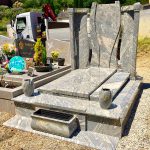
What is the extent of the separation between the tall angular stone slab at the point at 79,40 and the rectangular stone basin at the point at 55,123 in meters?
3.57

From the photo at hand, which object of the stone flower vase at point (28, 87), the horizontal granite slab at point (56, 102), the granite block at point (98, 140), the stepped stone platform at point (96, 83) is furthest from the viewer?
the stone flower vase at point (28, 87)

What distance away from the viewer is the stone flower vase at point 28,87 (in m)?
7.08

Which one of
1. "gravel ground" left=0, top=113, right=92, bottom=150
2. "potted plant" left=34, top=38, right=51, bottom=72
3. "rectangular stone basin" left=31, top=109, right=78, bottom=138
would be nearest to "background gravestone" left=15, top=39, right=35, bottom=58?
"potted plant" left=34, top=38, right=51, bottom=72

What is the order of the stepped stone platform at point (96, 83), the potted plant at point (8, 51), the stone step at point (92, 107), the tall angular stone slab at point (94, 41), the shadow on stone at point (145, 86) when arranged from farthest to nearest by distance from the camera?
the potted plant at point (8, 51), the shadow on stone at point (145, 86), the tall angular stone slab at point (94, 41), the stepped stone platform at point (96, 83), the stone step at point (92, 107)

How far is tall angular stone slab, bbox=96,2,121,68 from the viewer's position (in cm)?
928

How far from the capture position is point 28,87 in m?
7.12

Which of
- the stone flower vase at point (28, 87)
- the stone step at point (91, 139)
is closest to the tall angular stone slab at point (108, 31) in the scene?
the stone flower vase at point (28, 87)

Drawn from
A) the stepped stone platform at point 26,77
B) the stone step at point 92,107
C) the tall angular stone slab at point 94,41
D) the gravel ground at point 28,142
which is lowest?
the gravel ground at point 28,142

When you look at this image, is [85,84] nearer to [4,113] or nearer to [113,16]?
[4,113]

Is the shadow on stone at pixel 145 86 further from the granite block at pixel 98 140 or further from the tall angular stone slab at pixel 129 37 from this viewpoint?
the granite block at pixel 98 140

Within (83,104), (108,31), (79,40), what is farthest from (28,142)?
(108,31)

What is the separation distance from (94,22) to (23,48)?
407 cm

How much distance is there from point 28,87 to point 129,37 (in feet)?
13.8

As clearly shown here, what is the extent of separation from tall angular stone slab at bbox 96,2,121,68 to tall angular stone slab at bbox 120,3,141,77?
33 cm
